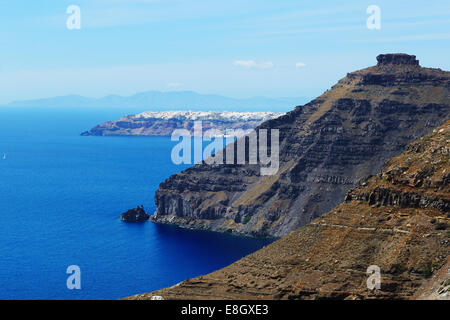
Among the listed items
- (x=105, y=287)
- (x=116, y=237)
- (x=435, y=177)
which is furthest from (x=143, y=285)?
(x=435, y=177)

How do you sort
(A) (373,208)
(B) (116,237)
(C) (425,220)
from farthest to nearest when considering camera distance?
(B) (116,237)
(A) (373,208)
(C) (425,220)

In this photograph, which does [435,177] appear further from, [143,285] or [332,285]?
[143,285]

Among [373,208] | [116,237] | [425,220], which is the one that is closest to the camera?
[425,220]

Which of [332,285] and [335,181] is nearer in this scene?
[332,285]

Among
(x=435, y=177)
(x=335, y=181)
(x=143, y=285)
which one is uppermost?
(x=435, y=177)
